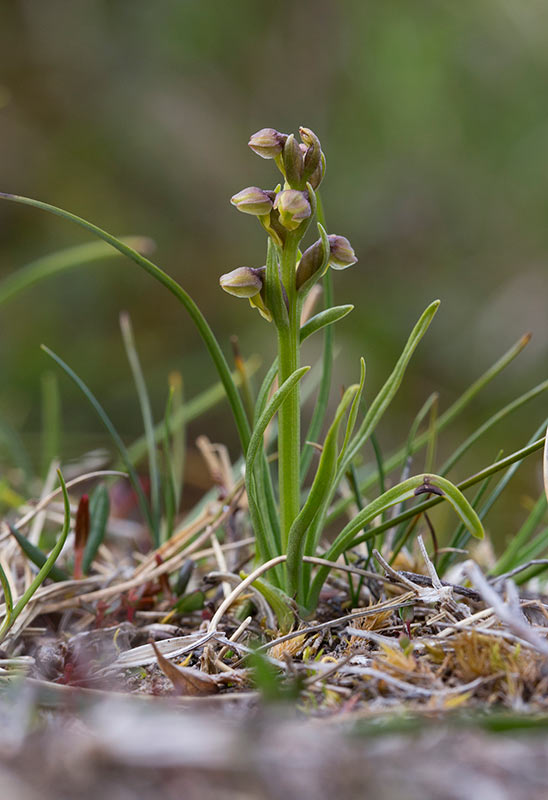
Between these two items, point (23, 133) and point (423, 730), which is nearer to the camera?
point (423, 730)

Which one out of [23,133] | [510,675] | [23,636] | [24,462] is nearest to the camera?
[510,675]

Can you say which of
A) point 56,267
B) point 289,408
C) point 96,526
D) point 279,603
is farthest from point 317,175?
point 56,267

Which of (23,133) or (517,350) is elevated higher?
(23,133)

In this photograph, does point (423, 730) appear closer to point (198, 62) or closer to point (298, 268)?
point (298, 268)

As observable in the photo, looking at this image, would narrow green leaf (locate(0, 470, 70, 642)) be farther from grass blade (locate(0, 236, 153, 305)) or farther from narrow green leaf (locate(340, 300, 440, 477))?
grass blade (locate(0, 236, 153, 305))

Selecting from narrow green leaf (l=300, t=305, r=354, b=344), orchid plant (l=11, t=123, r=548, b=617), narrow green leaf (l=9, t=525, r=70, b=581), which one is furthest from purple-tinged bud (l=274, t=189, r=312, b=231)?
narrow green leaf (l=9, t=525, r=70, b=581)

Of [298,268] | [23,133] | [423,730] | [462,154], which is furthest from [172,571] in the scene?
[462,154]
